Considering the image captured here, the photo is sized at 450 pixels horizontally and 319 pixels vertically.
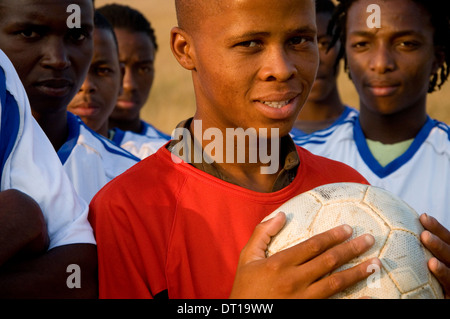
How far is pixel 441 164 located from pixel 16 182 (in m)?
2.85

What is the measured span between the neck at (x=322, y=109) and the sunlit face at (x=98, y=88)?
216 cm

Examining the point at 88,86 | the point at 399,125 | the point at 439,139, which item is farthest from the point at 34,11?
the point at 439,139

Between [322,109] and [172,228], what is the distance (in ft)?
14.5

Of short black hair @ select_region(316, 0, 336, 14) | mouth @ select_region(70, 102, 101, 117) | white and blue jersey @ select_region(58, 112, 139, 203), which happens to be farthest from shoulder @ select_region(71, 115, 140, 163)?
short black hair @ select_region(316, 0, 336, 14)

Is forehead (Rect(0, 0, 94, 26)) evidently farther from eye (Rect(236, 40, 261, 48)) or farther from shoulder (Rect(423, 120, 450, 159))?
shoulder (Rect(423, 120, 450, 159))

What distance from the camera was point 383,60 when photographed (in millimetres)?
4160

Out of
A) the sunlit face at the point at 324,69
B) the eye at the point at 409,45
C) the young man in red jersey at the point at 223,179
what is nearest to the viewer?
the young man in red jersey at the point at 223,179

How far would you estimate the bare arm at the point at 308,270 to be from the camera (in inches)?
77.3

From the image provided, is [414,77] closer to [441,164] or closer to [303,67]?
[441,164]

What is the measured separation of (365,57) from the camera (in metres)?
4.30

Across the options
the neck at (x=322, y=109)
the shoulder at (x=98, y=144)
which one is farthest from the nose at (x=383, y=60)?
the neck at (x=322, y=109)

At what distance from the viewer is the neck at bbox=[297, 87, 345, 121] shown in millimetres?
6527

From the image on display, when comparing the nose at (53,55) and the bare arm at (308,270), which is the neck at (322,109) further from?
the bare arm at (308,270)
